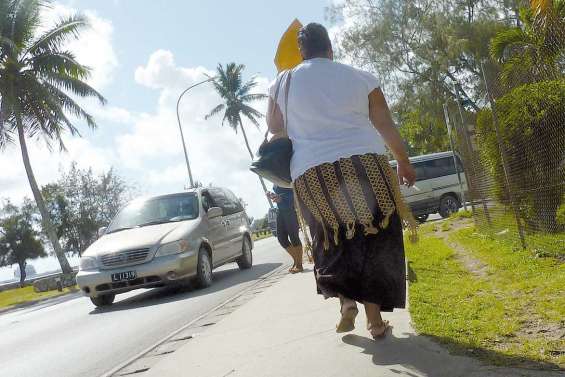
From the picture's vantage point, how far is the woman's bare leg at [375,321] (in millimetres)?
3527

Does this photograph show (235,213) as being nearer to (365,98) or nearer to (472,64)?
(365,98)

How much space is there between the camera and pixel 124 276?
8.95 metres

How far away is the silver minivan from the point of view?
9.04 meters

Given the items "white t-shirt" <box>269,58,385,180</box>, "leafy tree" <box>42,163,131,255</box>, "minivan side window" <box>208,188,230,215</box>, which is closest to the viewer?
"white t-shirt" <box>269,58,385,180</box>

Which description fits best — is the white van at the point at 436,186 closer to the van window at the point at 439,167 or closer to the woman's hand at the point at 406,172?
the van window at the point at 439,167

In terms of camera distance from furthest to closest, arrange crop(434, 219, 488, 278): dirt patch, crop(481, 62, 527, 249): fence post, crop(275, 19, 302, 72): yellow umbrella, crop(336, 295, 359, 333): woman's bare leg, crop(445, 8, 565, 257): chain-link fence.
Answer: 1. crop(481, 62, 527, 249): fence post
2. crop(434, 219, 488, 278): dirt patch
3. crop(275, 19, 302, 72): yellow umbrella
4. crop(445, 8, 565, 257): chain-link fence
5. crop(336, 295, 359, 333): woman's bare leg

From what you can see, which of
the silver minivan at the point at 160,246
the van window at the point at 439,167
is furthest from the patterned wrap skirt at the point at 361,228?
the van window at the point at 439,167

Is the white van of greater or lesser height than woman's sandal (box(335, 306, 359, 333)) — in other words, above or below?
above

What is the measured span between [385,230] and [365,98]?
0.77 m

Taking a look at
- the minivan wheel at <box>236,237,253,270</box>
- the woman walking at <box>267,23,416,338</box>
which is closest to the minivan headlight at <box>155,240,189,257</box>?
the minivan wheel at <box>236,237,253,270</box>

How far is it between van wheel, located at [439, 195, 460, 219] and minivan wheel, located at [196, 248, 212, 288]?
38.8ft

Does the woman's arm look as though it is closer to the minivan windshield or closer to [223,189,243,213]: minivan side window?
the minivan windshield

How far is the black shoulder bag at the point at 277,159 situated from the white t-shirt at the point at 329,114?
2.7 inches

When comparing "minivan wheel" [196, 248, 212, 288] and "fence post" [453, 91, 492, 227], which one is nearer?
"fence post" [453, 91, 492, 227]
